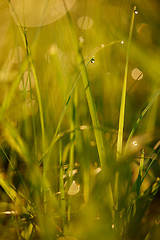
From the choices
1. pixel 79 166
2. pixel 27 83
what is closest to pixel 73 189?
pixel 79 166

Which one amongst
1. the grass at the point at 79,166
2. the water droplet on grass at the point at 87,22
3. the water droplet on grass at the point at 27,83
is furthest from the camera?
the water droplet on grass at the point at 87,22

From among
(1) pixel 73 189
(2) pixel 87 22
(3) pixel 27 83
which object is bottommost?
(1) pixel 73 189

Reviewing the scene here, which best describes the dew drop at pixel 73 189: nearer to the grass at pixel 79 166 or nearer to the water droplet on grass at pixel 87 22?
the grass at pixel 79 166

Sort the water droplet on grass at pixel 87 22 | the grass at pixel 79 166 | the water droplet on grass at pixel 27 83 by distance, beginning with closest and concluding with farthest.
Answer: the grass at pixel 79 166, the water droplet on grass at pixel 27 83, the water droplet on grass at pixel 87 22

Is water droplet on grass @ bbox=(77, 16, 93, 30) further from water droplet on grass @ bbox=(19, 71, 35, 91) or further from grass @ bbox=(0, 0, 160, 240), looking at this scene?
water droplet on grass @ bbox=(19, 71, 35, 91)

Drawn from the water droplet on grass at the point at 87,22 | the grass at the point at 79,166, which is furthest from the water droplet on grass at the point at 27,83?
the water droplet on grass at the point at 87,22

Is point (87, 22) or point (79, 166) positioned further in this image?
point (87, 22)

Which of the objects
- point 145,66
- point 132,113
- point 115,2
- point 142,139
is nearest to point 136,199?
point 142,139

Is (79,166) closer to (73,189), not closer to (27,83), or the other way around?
(73,189)

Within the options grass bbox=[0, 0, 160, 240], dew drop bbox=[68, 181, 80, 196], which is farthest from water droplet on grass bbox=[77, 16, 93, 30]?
dew drop bbox=[68, 181, 80, 196]

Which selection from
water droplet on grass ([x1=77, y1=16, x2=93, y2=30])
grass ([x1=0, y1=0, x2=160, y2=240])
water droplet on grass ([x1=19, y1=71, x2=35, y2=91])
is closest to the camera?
grass ([x1=0, y1=0, x2=160, y2=240])

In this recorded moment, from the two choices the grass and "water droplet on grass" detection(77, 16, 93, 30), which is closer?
the grass

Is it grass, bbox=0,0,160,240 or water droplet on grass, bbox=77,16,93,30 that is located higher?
water droplet on grass, bbox=77,16,93,30

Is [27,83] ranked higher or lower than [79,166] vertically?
higher
